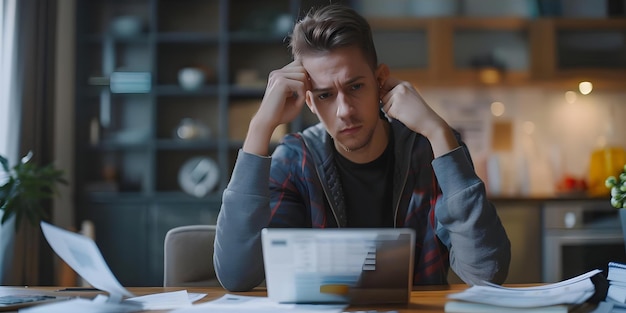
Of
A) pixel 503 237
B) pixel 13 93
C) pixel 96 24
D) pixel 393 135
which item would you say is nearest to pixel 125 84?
pixel 96 24

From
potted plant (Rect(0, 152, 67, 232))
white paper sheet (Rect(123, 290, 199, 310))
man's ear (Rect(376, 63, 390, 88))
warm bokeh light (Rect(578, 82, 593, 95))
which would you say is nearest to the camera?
white paper sheet (Rect(123, 290, 199, 310))

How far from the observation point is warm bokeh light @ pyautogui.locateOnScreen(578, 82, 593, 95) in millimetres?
4491

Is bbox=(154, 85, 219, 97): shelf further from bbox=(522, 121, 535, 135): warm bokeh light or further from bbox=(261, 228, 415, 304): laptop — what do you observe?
bbox=(261, 228, 415, 304): laptop

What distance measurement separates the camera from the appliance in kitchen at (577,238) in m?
4.04

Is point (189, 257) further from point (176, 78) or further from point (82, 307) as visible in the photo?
point (176, 78)

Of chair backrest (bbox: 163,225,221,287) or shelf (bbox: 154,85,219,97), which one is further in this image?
shelf (bbox: 154,85,219,97)

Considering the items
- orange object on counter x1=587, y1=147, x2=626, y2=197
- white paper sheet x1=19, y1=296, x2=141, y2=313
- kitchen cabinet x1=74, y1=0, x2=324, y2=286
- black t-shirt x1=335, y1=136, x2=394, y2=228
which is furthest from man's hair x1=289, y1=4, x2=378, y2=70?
orange object on counter x1=587, y1=147, x2=626, y2=197

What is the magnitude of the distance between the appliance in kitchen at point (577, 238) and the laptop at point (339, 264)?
3.00m

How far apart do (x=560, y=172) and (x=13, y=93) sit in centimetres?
309

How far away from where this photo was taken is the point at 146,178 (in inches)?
185

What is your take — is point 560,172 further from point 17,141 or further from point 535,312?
point 535,312

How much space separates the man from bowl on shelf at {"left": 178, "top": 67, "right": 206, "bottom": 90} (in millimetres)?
2665

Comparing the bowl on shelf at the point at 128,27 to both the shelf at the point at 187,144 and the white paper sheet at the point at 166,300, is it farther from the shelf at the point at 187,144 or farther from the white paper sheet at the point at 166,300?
the white paper sheet at the point at 166,300

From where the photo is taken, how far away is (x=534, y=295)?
49.3 inches
